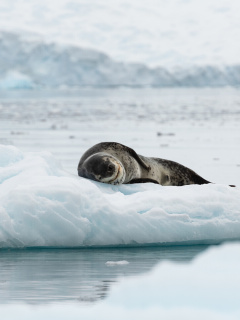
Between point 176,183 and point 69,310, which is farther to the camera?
point 176,183

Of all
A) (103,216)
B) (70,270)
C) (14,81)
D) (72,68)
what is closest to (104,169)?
(103,216)

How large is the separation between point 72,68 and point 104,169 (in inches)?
1473

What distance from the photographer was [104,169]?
473 centimetres

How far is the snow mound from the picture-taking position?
150 inches

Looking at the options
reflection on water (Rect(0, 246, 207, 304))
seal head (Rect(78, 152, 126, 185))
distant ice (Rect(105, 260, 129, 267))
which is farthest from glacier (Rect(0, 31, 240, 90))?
distant ice (Rect(105, 260, 129, 267))

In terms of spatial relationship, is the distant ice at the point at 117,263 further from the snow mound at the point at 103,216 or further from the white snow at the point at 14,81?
the white snow at the point at 14,81

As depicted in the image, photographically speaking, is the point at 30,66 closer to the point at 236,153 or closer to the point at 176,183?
the point at 236,153

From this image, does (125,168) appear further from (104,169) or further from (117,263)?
(117,263)

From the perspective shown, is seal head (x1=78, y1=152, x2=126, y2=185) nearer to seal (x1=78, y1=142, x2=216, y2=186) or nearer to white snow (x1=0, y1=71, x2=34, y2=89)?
seal (x1=78, y1=142, x2=216, y2=186)

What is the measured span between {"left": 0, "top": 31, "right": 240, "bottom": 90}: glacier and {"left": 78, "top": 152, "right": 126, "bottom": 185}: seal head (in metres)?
34.8

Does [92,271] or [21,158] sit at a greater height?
[21,158]

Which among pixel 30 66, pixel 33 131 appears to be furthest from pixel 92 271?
pixel 30 66

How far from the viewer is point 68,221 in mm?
3811

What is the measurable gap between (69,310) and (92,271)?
68cm
